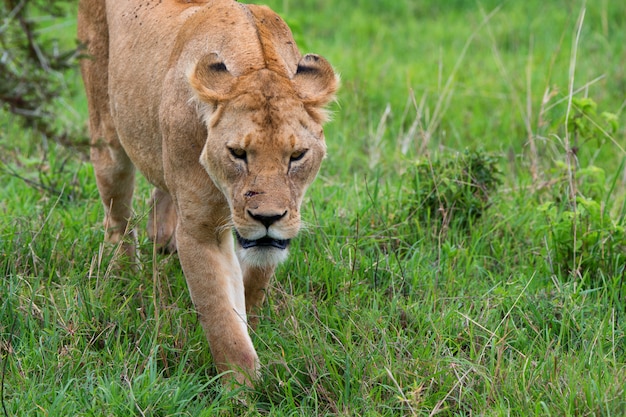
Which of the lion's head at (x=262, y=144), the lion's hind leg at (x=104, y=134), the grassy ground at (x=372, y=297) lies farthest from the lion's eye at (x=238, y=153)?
the lion's hind leg at (x=104, y=134)

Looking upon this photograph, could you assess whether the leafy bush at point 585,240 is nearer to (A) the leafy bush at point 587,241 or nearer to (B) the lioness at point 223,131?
(A) the leafy bush at point 587,241

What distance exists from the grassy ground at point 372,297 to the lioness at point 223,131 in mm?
183

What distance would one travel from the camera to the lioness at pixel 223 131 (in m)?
3.66

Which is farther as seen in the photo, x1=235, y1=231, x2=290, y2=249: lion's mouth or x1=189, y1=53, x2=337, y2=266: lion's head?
x1=235, y1=231, x2=290, y2=249: lion's mouth

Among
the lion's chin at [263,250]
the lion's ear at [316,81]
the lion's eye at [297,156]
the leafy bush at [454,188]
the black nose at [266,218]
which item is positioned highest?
the lion's ear at [316,81]

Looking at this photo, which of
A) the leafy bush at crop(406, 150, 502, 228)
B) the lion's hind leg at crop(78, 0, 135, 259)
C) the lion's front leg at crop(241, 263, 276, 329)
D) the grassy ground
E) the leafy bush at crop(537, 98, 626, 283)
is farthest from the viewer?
the leafy bush at crop(406, 150, 502, 228)

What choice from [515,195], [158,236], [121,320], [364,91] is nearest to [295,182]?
[121,320]

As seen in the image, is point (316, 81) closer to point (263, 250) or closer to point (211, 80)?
point (211, 80)

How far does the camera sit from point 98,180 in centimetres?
532

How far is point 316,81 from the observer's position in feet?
13.0

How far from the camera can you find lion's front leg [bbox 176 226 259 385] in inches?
157

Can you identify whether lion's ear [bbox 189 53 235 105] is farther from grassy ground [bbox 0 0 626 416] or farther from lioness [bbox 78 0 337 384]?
grassy ground [bbox 0 0 626 416]

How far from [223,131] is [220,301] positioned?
30.0 inches

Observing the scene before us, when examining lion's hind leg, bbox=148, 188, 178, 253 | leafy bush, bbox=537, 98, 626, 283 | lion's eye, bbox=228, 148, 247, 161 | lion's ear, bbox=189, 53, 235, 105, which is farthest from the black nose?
lion's hind leg, bbox=148, 188, 178, 253
